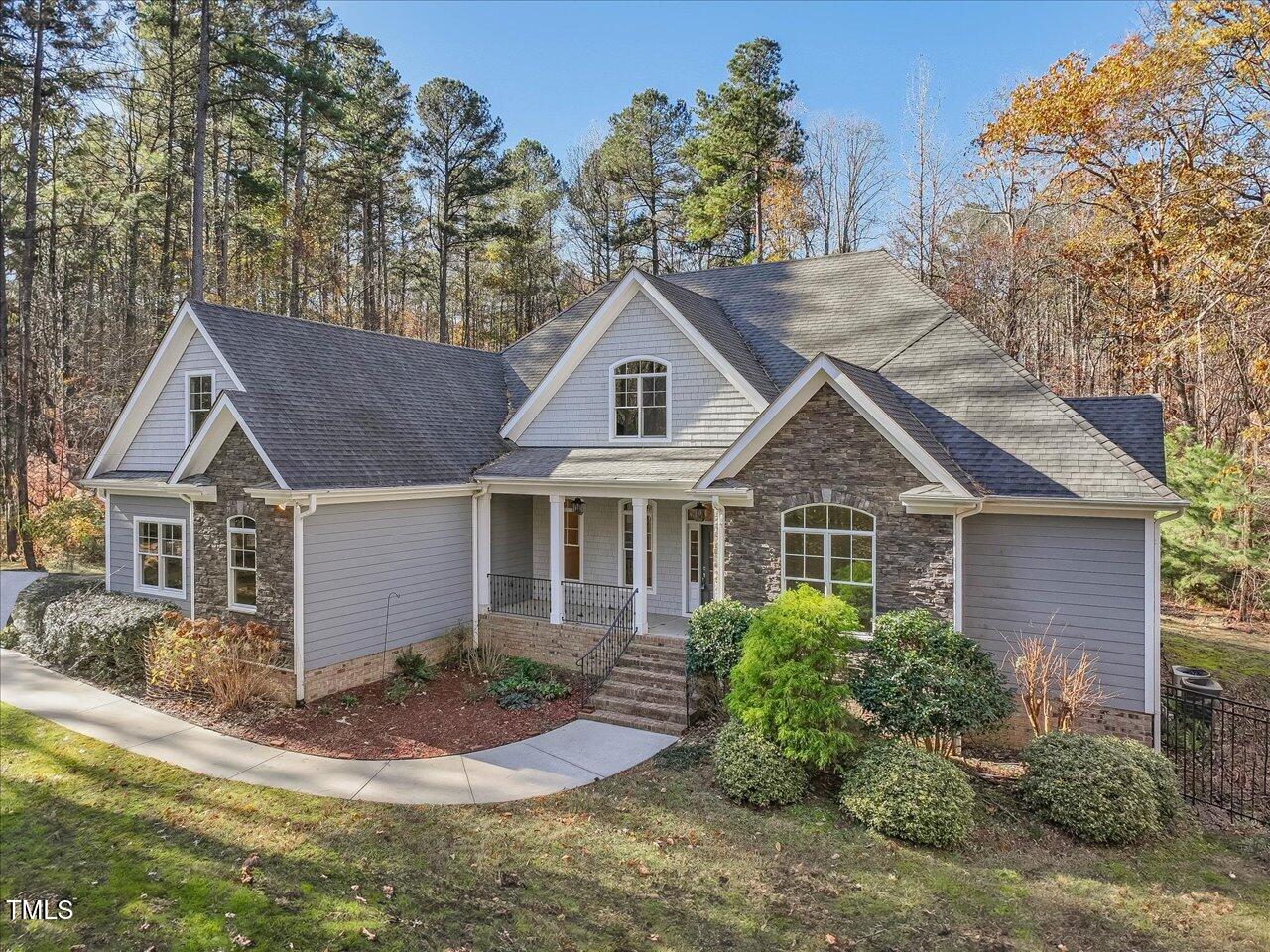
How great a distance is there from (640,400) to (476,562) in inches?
194

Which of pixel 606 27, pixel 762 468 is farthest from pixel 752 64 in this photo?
pixel 762 468

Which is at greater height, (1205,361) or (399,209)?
(399,209)

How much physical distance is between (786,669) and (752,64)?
90.2ft

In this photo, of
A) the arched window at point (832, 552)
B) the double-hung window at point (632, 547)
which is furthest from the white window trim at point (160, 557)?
the arched window at point (832, 552)

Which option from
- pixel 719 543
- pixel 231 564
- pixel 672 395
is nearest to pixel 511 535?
pixel 672 395

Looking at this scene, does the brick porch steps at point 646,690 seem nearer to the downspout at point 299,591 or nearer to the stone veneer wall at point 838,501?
the stone veneer wall at point 838,501

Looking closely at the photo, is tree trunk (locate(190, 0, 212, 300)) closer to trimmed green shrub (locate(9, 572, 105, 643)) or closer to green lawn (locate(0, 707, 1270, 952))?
trimmed green shrub (locate(9, 572, 105, 643))

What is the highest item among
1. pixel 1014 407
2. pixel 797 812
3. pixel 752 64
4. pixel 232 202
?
pixel 752 64

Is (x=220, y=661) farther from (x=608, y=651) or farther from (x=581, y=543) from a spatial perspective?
(x=581, y=543)

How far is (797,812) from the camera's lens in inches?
322

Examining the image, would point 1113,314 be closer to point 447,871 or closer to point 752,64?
point 752,64

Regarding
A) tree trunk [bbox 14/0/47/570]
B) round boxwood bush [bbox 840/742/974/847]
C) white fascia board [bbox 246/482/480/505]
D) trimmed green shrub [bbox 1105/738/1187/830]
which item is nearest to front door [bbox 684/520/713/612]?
white fascia board [bbox 246/482/480/505]

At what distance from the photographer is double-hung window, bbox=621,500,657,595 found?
14.5m

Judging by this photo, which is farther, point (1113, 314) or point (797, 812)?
point (1113, 314)
